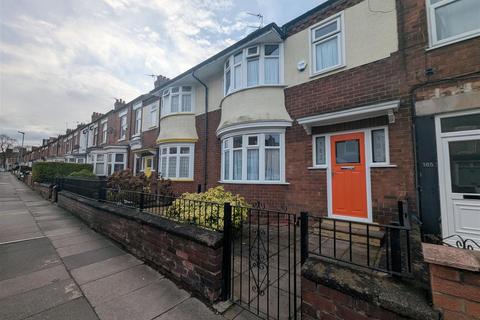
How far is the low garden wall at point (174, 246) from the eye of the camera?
2891 mm

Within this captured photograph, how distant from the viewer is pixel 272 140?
7176mm

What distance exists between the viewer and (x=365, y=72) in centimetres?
563

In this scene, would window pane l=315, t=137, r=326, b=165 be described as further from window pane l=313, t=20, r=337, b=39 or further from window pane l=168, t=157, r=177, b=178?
window pane l=168, t=157, r=177, b=178

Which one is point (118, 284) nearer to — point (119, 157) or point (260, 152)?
point (260, 152)

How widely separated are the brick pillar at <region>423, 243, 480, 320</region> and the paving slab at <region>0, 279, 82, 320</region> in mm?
3995

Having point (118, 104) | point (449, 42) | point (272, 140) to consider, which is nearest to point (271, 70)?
point (272, 140)

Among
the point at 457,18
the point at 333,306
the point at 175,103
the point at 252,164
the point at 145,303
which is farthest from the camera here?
the point at 175,103

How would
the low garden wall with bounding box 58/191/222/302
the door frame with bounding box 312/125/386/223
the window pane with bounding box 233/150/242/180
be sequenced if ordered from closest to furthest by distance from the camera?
the low garden wall with bounding box 58/191/222/302 < the door frame with bounding box 312/125/386/223 < the window pane with bounding box 233/150/242/180

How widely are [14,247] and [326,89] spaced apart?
8.61 metres

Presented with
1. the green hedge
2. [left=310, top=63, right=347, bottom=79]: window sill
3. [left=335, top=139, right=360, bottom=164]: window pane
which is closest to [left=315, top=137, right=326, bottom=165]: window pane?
[left=335, top=139, right=360, bottom=164]: window pane

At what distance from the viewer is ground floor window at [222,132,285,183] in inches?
279

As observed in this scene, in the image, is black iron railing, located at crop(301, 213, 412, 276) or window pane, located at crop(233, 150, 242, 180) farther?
window pane, located at crop(233, 150, 242, 180)

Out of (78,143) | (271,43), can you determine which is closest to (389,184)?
(271,43)

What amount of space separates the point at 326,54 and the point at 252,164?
4004mm
